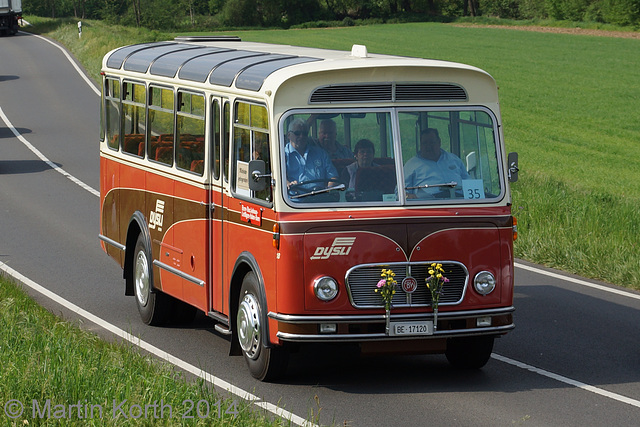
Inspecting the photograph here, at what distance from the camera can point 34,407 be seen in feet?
23.3

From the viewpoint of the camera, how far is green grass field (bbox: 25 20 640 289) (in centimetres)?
1595

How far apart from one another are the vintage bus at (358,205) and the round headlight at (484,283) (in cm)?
1

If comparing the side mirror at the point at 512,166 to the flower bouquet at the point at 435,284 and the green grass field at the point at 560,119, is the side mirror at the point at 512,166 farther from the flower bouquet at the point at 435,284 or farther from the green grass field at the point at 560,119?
the green grass field at the point at 560,119

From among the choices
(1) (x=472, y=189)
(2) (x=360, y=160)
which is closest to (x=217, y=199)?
(2) (x=360, y=160)

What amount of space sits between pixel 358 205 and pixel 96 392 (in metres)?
2.83

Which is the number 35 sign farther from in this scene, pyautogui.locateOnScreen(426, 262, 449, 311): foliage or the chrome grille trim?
pyautogui.locateOnScreen(426, 262, 449, 311): foliage

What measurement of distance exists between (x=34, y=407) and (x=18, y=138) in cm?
2770

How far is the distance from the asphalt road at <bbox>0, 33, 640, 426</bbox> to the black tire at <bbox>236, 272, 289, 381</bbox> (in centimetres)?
14

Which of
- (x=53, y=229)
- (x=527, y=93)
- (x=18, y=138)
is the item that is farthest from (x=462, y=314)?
(x=527, y=93)

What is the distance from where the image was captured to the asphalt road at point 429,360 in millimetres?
8680

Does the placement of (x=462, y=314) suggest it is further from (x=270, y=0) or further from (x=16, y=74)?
(x=270, y=0)

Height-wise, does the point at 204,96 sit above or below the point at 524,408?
above

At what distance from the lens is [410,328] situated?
9.08m

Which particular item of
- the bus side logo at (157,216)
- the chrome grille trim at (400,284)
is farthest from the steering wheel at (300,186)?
the bus side logo at (157,216)
